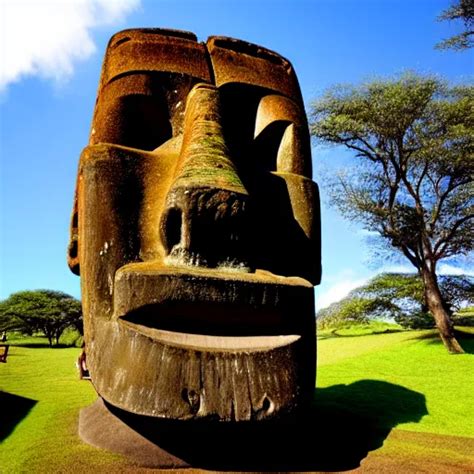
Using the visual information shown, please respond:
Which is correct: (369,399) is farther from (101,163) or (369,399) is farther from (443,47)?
(443,47)

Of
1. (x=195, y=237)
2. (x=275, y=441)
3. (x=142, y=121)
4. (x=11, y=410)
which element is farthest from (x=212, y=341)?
(x=11, y=410)

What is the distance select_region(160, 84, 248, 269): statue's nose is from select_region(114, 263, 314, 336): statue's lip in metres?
0.14

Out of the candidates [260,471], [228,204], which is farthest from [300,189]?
[260,471]

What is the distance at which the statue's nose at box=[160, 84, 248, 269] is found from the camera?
111 inches

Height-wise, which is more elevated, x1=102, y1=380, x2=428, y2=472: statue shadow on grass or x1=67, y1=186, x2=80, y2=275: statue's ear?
x1=67, y1=186, x2=80, y2=275: statue's ear

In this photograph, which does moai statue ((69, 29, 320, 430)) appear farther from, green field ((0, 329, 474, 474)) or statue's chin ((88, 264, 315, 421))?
green field ((0, 329, 474, 474))

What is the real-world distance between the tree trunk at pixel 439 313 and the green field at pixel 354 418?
2125mm

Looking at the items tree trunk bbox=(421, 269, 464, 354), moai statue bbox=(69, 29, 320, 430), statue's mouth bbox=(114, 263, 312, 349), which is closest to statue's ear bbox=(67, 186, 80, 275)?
moai statue bbox=(69, 29, 320, 430)

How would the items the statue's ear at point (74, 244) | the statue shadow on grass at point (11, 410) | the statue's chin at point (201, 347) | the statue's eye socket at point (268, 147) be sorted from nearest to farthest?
the statue's chin at point (201, 347)
the statue shadow on grass at point (11, 410)
the statue's ear at point (74, 244)
the statue's eye socket at point (268, 147)

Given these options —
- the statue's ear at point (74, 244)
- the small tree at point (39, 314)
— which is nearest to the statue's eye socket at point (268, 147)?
the statue's ear at point (74, 244)

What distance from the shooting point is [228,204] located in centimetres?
288

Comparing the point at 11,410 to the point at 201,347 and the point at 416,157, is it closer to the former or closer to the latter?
the point at 201,347

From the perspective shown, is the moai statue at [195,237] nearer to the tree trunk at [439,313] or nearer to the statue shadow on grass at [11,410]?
the statue shadow on grass at [11,410]

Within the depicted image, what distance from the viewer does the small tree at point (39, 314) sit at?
2720 centimetres
